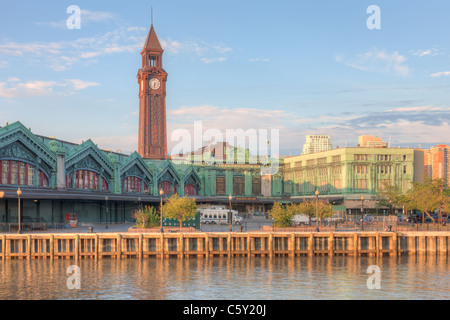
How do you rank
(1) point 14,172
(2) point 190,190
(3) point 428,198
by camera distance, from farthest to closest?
(2) point 190,190 < (3) point 428,198 < (1) point 14,172

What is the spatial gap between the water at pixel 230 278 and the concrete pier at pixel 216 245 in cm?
116

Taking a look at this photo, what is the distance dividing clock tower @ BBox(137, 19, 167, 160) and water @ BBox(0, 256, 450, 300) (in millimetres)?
117080

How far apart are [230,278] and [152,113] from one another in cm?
13123

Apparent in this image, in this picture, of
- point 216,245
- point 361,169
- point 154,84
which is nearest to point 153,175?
point 361,169

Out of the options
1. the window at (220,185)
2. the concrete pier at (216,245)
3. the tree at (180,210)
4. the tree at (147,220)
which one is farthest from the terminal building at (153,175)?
the tree at (180,210)

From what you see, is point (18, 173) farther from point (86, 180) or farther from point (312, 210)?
point (312, 210)

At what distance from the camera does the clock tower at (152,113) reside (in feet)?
565

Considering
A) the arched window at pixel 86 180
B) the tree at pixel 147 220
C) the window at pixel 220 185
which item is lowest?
the tree at pixel 147 220

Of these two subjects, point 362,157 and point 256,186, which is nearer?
point 362,157

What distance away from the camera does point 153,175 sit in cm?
11112

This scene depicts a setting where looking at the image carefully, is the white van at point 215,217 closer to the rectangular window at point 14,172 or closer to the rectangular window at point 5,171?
the rectangular window at point 14,172

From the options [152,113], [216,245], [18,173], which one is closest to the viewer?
[216,245]
